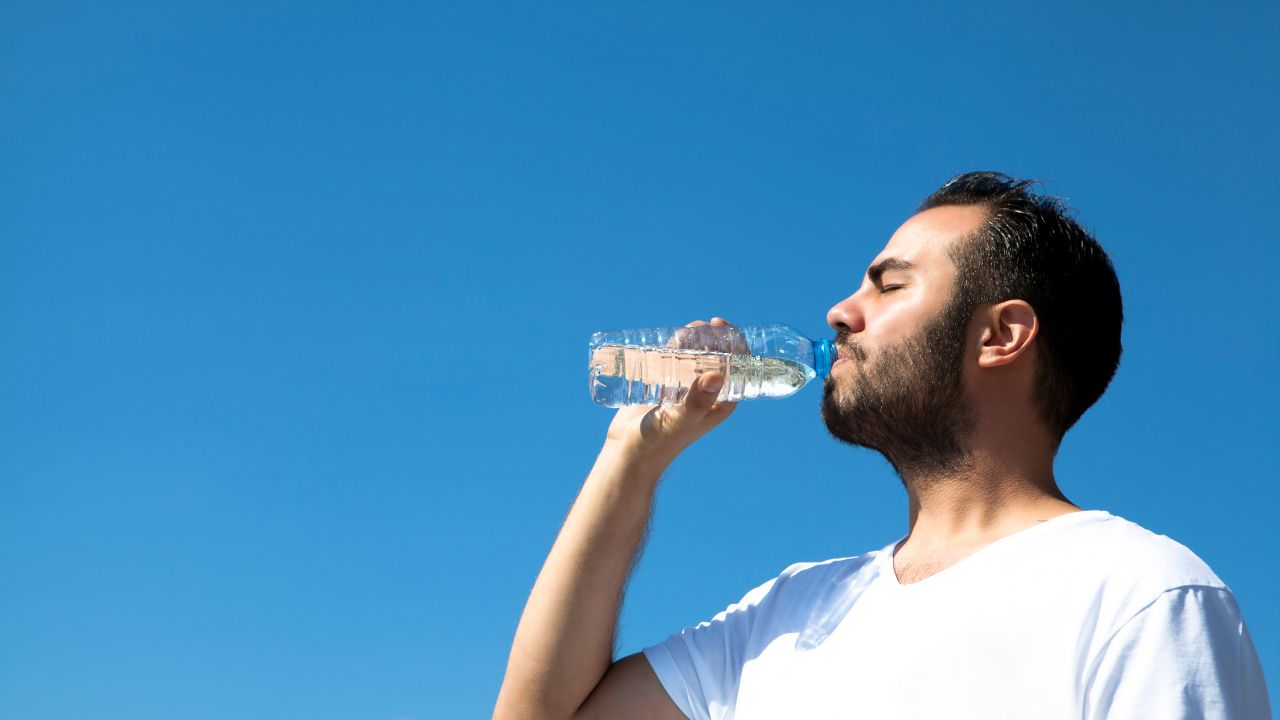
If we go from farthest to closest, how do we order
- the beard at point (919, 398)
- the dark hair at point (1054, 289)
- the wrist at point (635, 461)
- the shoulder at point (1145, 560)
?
the wrist at point (635, 461)
the dark hair at point (1054, 289)
the beard at point (919, 398)
the shoulder at point (1145, 560)

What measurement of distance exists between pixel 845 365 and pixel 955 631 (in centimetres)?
110

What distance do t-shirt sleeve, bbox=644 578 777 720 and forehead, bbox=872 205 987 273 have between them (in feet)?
3.98

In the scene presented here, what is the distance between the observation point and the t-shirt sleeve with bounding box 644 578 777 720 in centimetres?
371

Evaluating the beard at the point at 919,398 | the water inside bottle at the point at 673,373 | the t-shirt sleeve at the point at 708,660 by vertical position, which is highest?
the water inside bottle at the point at 673,373

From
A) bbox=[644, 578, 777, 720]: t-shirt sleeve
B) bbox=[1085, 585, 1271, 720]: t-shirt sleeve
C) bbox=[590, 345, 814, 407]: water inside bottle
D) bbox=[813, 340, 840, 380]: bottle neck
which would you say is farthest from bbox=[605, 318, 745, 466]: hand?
bbox=[1085, 585, 1271, 720]: t-shirt sleeve

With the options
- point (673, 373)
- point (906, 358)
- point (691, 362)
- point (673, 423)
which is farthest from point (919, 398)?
point (673, 373)

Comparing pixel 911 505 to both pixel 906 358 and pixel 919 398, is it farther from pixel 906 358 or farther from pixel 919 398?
pixel 906 358

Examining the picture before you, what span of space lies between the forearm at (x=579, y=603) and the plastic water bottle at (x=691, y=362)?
97 cm

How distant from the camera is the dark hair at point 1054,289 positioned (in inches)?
149

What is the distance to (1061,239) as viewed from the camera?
3.93 m

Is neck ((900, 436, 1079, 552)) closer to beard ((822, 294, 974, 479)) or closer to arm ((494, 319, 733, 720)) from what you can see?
beard ((822, 294, 974, 479))

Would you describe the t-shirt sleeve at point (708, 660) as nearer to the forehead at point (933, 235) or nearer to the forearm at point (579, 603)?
the forearm at point (579, 603)

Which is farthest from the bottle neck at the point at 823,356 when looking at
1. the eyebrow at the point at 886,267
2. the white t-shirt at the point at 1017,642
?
the white t-shirt at the point at 1017,642

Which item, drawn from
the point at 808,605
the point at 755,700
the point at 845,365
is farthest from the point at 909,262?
the point at 755,700
